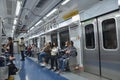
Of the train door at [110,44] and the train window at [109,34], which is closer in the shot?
the train door at [110,44]

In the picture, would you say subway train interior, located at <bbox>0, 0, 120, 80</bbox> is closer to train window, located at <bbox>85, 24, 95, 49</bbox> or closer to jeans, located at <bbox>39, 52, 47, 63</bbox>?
train window, located at <bbox>85, 24, 95, 49</bbox>

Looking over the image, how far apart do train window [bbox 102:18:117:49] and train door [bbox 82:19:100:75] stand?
46cm

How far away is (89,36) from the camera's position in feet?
22.3

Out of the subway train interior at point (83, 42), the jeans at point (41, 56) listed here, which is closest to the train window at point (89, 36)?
the subway train interior at point (83, 42)

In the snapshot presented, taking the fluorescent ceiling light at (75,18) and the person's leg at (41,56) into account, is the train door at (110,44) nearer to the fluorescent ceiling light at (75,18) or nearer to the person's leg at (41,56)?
the fluorescent ceiling light at (75,18)

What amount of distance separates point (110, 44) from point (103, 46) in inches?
13.8

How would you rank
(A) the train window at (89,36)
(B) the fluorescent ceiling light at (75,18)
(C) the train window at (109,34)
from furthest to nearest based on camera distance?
(B) the fluorescent ceiling light at (75,18)
(A) the train window at (89,36)
(C) the train window at (109,34)

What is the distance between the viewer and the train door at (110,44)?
5.09 meters

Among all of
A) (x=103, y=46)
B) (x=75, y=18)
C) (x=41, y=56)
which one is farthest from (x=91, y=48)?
(x=41, y=56)

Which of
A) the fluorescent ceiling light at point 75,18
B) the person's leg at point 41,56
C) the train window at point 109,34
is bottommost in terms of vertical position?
the person's leg at point 41,56

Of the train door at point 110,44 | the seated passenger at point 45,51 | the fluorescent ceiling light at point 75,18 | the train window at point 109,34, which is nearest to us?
the train door at point 110,44

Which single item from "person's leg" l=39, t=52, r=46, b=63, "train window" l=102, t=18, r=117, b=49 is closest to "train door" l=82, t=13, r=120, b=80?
"train window" l=102, t=18, r=117, b=49

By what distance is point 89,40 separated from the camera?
6805 mm

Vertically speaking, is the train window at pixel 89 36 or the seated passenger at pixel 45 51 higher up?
the train window at pixel 89 36
